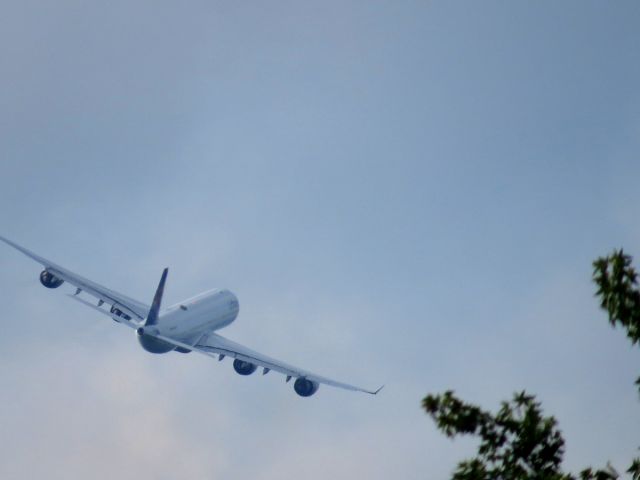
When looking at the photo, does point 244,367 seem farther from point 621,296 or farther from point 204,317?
point 621,296

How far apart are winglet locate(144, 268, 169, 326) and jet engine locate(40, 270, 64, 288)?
21.6 metres

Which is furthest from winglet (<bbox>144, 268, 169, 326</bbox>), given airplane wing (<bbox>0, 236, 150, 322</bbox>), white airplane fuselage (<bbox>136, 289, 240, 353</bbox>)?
airplane wing (<bbox>0, 236, 150, 322</bbox>)

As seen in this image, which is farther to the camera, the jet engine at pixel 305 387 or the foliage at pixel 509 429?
the jet engine at pixel 305 387

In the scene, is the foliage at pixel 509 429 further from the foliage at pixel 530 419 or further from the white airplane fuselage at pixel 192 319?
the white airplane fuselage at pixel 192 319

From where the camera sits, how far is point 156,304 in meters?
155

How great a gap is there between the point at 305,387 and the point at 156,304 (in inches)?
1063

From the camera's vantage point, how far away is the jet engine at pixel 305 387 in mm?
174375

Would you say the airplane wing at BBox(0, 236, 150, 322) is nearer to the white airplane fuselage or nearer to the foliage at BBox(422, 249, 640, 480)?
the white airplane fuselage

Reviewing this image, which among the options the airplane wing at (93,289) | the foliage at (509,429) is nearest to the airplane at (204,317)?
the airplane wing at (93,289)

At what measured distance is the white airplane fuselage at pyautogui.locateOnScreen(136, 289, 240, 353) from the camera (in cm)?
15662

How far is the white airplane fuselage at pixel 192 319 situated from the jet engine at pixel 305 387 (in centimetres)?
1154

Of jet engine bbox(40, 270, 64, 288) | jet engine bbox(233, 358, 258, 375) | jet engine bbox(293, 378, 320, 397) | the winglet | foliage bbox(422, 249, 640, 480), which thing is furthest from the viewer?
jet engine bbox(233, 358, 258, 375)

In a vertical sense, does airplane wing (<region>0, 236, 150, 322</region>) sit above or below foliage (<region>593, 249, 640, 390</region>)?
above

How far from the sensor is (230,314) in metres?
179
